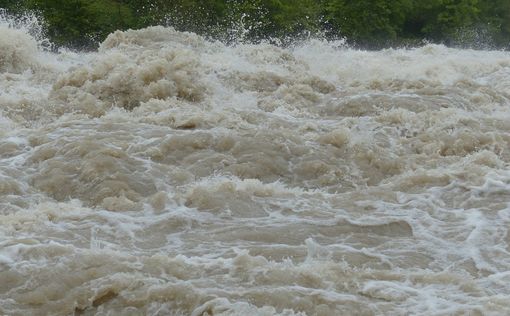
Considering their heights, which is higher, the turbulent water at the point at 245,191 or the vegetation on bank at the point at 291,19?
the vegetation on bank at the point at 291,19

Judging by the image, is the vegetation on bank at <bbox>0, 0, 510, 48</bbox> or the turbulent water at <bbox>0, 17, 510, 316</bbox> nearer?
the turbulent water at <bbox>0, 17, 510, 316</bbox>

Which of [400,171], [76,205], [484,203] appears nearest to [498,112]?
[400,171]

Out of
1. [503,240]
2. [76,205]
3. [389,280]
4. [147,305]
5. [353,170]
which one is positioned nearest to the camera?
[147,305]

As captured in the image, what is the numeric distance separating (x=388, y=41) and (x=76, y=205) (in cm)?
2282

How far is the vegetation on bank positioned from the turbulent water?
334 inches

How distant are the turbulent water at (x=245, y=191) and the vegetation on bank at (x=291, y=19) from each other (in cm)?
848

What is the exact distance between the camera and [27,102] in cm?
1099

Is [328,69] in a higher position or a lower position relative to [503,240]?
higher

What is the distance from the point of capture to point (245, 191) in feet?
25.1

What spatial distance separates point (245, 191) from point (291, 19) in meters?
18.4

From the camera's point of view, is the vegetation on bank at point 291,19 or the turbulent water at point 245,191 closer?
the turbulent water at point 245,191

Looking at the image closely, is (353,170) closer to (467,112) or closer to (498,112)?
(467,112)

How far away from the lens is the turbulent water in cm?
541

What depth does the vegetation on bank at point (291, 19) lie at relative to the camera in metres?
22.1
